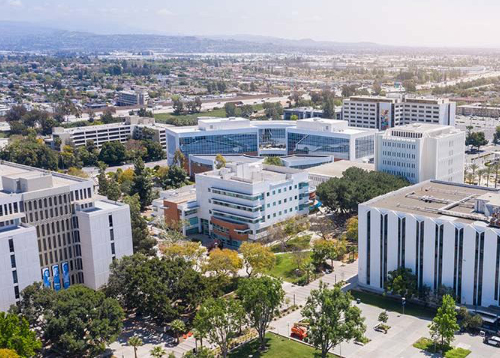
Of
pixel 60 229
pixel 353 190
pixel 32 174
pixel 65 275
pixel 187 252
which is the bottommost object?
pixel 65 275

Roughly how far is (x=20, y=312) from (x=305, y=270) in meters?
23.7

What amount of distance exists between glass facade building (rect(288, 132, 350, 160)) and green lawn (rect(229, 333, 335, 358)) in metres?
53.0

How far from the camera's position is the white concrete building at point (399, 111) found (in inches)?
4233

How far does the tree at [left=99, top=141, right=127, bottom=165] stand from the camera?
104438mm

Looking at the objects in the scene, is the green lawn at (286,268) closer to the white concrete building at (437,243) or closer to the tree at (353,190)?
the white concrete building at (437,243)

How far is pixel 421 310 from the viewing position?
148 feet

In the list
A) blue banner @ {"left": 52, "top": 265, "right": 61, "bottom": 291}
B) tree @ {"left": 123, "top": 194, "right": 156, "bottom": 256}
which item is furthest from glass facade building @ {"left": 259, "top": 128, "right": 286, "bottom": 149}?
blue banner @ {"left": 52, "top": 265, "right": 61, "bottom": 291}

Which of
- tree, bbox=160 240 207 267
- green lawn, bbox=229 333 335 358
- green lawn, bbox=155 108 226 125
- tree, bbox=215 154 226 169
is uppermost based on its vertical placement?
green lawn, bbox=155 108 226 125

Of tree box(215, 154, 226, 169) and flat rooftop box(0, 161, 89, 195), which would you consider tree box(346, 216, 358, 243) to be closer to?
flat rooftop box(0, 161, 89, 195)

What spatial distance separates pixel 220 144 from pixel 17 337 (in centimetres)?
6310

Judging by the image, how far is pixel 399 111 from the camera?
362 ft

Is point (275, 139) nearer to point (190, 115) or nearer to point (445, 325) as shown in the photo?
point (190, 115)

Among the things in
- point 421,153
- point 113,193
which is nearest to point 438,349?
point 421,153

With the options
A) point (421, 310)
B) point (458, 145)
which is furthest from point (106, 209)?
point (458, 145)
